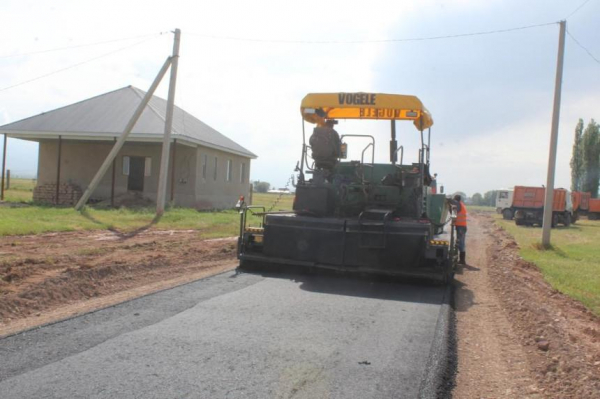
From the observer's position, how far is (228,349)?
5.24m

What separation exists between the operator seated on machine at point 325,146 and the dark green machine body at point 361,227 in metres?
0.17

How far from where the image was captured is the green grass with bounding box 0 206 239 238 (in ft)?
49.0

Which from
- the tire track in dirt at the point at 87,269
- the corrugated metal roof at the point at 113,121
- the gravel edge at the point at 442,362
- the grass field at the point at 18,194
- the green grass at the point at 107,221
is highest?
the corrugated metal roof at the point at 113,121

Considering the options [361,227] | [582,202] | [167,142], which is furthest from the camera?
[582,202]

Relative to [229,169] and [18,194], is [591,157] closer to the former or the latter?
[229,169]

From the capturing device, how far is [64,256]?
10.6 m

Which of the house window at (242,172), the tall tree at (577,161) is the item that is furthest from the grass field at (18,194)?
the tall tree at (577,161)

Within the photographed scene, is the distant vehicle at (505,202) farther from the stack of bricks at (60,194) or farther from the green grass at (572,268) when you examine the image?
the stack of bricks at (60,194)

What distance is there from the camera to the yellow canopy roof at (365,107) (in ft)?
31.9

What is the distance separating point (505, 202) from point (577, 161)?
65.6ft

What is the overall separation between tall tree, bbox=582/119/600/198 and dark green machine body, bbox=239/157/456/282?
170 ft

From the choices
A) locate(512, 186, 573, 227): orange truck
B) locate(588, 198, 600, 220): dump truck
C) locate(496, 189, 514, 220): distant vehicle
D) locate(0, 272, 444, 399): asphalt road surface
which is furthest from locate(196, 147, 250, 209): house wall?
locate(588, 198, 600, 220): dump truck

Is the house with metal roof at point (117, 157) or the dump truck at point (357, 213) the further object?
the house with metal roof at point (117, 157)

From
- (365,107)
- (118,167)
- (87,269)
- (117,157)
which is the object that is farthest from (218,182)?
(87,269)
